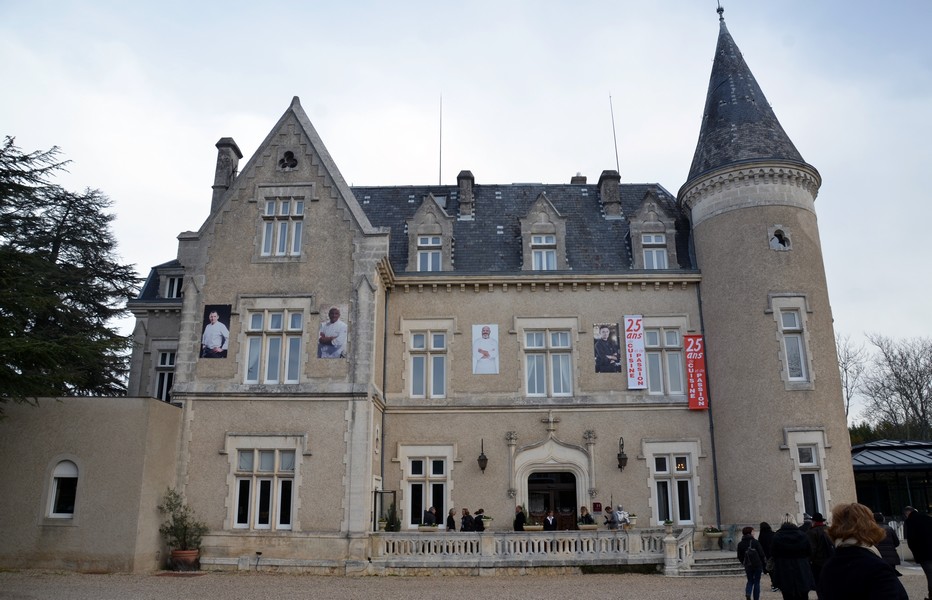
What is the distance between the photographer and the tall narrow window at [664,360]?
69.5 feet

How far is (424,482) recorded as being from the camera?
20.4 metres

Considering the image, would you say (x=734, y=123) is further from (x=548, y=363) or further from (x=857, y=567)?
(x=857, y=567)

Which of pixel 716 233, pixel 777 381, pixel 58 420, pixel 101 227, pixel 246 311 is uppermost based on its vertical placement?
pixel 101 227

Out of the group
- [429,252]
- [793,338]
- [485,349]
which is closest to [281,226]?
[429,252]

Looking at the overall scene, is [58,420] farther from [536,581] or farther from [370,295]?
[536,581]

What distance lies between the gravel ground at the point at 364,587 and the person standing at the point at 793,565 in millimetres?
4195

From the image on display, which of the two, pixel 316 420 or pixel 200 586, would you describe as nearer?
pixel 200 586

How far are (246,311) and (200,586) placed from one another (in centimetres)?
766

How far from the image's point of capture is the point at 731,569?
17.0 meters

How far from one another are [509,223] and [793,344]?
9701mm

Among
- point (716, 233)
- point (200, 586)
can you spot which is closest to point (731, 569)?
point (716, 233)

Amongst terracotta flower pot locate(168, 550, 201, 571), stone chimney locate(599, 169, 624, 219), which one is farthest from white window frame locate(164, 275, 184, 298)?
stone chimney locate(599, 169, 624, 219)

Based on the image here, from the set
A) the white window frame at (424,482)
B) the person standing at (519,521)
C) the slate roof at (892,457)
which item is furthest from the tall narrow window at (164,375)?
the slate roof at (892,457)

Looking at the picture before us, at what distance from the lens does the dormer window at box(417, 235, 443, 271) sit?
22.5 metres
